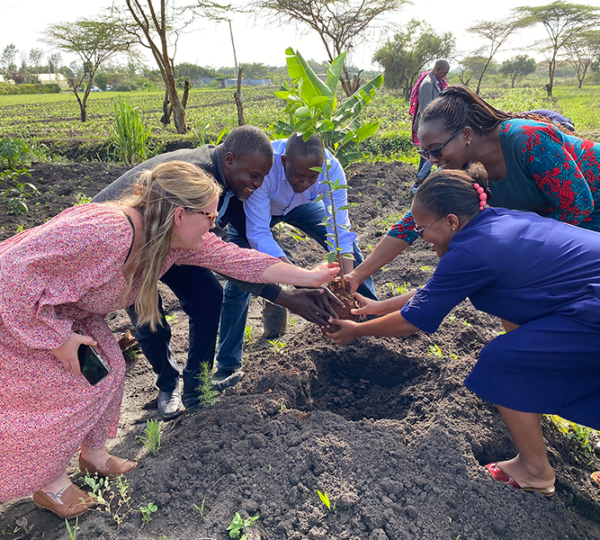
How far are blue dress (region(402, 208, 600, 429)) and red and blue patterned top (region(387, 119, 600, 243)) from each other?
405 millimetres

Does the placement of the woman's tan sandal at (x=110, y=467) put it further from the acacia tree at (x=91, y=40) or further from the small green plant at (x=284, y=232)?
the acacia tree at (x=91, y=40)

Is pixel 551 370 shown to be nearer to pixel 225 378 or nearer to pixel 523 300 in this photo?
pixel 523 300

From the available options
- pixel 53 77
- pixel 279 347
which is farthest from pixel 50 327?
pixel 53 77

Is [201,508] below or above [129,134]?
below

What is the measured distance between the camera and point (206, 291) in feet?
7.40

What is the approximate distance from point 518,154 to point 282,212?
1409 millimetres

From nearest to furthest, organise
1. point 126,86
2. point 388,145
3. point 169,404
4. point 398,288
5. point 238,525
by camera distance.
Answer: point 238,525
point 169,404
point 398,288
point 388,145
point 126,86

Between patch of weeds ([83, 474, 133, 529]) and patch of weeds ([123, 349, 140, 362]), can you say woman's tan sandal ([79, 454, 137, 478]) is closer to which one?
patch of weeds ([83, 474, 133, 529])

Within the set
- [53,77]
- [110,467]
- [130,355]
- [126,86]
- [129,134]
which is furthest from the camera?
[53,77]

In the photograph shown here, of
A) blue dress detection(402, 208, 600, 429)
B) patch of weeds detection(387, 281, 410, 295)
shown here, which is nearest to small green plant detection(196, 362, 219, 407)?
blue dress detection(402, 208, 600, 429)

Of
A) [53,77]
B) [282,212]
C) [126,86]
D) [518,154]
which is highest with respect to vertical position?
[53,77]

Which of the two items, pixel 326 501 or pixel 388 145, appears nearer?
pixel 326 501

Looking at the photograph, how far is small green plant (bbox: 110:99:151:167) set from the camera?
279 inches

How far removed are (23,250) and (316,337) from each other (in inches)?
68.5
